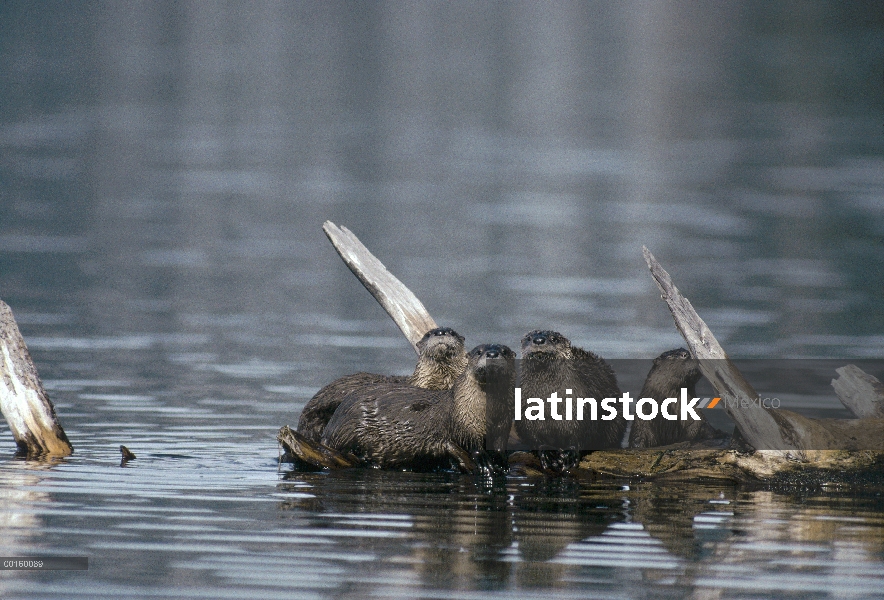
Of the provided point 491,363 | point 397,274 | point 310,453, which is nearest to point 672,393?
point 491,363

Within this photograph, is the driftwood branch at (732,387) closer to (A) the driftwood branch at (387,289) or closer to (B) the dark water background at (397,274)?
(B) the dark water background at (397,274)

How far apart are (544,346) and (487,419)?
628 millimetres

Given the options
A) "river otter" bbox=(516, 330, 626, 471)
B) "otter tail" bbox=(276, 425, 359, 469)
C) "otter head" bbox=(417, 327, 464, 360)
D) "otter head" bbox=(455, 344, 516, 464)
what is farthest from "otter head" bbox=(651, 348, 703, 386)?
"otter tail" bbox=(276, 425, 359, 469)

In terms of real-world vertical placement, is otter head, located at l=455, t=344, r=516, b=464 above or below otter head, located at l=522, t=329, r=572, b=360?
below

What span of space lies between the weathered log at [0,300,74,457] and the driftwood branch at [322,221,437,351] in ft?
10.2

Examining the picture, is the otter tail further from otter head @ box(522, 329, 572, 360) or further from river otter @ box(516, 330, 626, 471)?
otter head @ box(522, 329, 572, 360)

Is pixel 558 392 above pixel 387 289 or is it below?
below

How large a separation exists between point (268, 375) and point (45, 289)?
6.33 metres

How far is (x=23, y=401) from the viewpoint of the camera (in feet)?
37.6

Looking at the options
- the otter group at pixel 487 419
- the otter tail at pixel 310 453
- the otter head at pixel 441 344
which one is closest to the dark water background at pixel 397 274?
the otter tail at pixel 310 453

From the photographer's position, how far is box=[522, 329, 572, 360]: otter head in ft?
35.4

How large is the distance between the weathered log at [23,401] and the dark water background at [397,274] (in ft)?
1.30

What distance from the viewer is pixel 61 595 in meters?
6.90

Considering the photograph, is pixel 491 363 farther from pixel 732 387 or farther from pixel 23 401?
pixel 23 401
